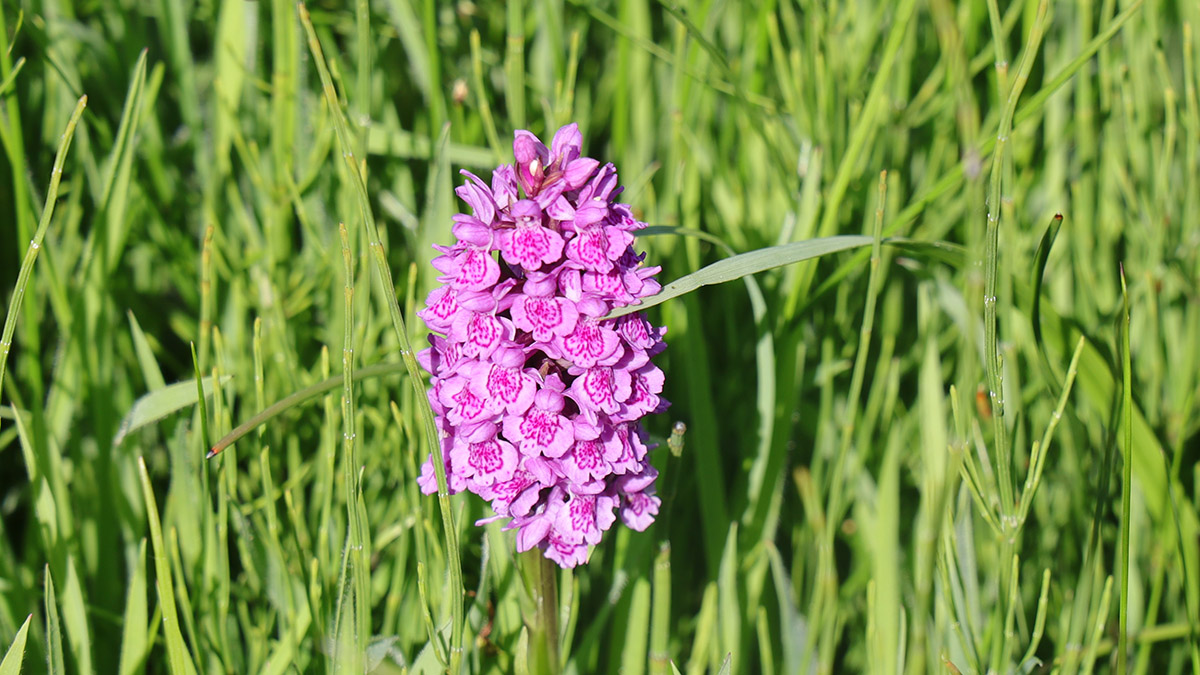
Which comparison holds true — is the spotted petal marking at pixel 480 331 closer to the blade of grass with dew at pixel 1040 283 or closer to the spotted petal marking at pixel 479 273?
the spotted petal marking at pixel 479 273

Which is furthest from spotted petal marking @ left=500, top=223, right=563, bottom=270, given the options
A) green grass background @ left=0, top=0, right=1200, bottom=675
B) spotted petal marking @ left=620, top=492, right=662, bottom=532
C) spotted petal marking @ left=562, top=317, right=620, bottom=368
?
spotted petal marking @ left=620, top=492, right=662, bottom=532

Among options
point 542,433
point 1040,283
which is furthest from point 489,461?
point 1040,283

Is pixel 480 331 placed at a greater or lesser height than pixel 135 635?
greater

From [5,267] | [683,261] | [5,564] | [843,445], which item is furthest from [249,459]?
[843,445]

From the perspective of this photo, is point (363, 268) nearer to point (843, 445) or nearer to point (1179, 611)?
point (843, 445)

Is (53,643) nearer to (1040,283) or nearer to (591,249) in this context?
(591,249)
